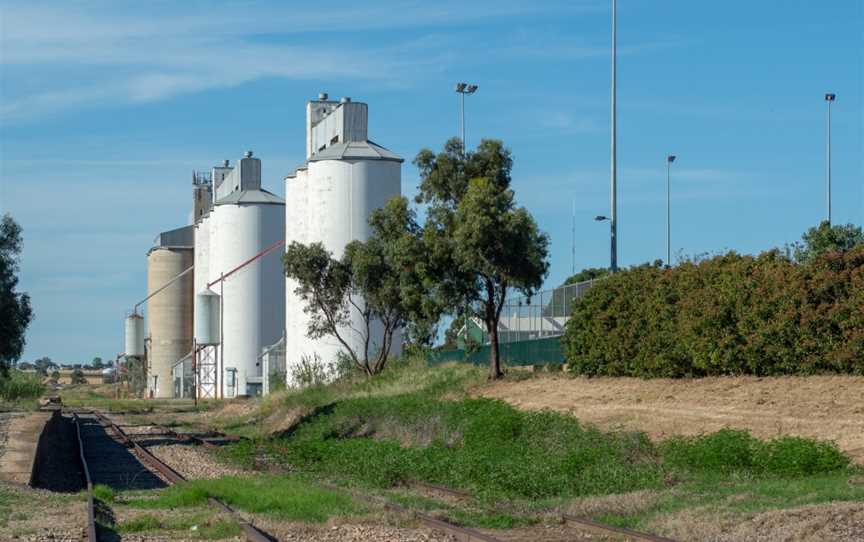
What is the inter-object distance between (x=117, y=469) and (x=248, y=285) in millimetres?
54867

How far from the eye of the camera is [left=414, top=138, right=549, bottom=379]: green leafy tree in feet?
125

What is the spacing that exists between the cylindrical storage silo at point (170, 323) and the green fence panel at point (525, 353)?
59.5 metres

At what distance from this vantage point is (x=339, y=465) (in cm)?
2828

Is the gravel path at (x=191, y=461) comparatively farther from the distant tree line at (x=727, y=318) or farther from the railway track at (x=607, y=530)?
the railway track at (x=607, y=530)

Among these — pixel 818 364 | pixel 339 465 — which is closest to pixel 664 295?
pixel 818 364

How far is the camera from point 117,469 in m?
31.1

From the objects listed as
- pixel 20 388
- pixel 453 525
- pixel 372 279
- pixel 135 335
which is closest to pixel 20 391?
pixel 20 388

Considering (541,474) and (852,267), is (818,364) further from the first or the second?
(541,474)

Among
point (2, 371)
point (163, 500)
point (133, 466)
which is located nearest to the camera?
point (163, 500)

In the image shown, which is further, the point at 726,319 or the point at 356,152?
the point at 356,152

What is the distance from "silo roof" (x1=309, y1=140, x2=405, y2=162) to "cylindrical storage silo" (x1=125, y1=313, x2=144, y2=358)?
197 feet

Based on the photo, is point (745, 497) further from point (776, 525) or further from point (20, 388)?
point (20, 388)

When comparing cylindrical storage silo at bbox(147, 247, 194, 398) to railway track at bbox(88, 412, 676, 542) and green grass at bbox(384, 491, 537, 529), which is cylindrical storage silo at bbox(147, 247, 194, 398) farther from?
Answer: green grass at bbox(384, 491, 537, 529)

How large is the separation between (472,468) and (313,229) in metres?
37.9
